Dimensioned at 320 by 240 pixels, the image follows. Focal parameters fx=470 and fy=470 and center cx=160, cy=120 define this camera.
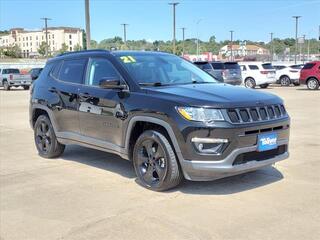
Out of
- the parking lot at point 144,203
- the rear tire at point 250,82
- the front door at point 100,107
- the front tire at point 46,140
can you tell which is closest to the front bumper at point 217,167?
the parking lot at point 144,203

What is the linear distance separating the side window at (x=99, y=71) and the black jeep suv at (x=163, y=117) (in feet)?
0.05

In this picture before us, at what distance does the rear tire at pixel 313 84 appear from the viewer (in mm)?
28062

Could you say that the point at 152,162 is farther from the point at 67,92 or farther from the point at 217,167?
the point at 67,92

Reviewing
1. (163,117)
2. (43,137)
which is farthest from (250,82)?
(163,117)

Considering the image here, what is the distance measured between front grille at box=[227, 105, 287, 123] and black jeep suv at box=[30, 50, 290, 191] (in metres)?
0.01

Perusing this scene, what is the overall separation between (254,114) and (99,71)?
2485 mm

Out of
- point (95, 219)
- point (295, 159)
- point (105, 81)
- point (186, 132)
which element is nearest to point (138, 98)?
point (105, 81)

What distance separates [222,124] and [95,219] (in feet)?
5.67

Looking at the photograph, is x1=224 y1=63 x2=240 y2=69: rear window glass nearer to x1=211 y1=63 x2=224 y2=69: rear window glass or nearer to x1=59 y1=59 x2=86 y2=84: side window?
x1=211 y1=63 x2=224 y2=69: rear window glass

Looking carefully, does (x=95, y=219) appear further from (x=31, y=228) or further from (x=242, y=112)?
(x=242, y=112)

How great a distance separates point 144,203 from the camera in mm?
5406

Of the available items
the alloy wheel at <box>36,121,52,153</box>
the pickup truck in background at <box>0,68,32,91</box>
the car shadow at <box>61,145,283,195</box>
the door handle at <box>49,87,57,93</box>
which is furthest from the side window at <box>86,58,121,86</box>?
the pickup truck in background at <box>0,68,32,91</box>

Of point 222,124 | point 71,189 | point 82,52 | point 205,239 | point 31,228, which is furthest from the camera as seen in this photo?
point 82,52

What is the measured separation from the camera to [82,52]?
7391 millimetres
